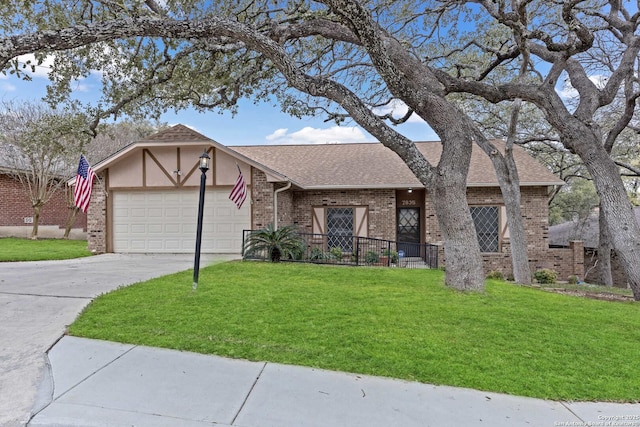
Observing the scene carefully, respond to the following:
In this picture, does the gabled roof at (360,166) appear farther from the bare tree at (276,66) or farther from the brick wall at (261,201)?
the bare tree at (276,66)

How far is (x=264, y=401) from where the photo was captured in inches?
114

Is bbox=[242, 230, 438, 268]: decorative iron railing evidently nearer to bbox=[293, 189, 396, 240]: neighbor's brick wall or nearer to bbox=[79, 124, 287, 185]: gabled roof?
bbox=[293, 189, 396, 240]: neighbor's brick wall

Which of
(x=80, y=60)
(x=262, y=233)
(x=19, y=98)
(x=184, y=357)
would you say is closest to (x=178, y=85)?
(x=80, y=60)

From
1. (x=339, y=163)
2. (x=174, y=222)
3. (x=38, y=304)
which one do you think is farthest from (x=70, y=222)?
(x=38, y=304)

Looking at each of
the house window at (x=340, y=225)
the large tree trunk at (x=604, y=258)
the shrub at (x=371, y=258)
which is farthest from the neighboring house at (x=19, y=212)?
the large tree trunk at (x=604, y=258)

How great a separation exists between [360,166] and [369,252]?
410cm

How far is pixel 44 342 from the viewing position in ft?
13.2

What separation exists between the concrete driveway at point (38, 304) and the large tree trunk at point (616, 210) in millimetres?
9118

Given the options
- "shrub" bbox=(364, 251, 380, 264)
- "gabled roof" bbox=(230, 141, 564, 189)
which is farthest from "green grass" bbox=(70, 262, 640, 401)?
"gabled roof" bbox=(230, 141, 564, 189)

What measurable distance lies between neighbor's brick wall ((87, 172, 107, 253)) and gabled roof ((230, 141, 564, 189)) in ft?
20.2

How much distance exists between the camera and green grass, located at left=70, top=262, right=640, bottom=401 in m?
3.39

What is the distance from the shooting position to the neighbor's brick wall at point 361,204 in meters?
13.9

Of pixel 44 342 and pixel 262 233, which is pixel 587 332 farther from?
pixel 262 233

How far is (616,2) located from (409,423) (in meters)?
10.7
